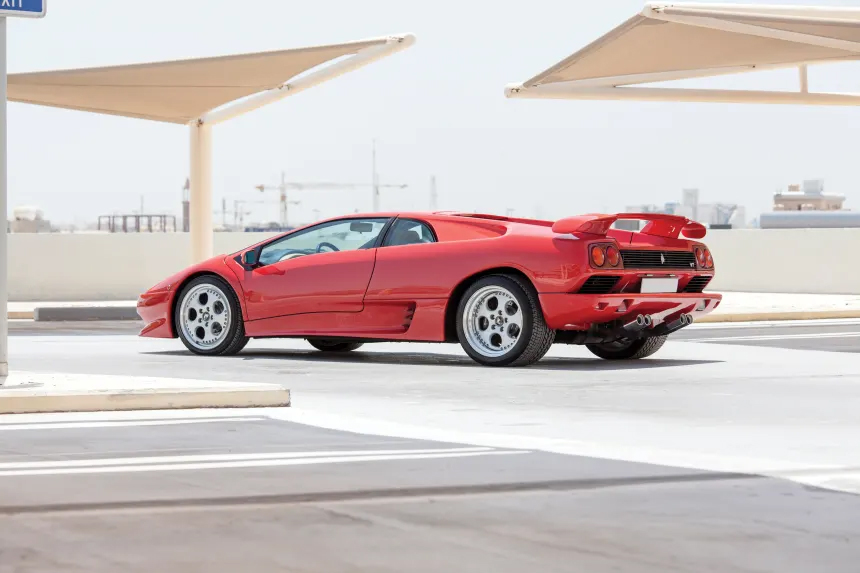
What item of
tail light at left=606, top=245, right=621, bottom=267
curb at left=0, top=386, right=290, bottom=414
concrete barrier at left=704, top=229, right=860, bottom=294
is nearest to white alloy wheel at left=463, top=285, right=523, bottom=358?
tail light at left=606, top=245, right=621, bottom=267

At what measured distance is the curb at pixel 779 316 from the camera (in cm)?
2089

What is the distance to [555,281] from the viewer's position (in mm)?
11297

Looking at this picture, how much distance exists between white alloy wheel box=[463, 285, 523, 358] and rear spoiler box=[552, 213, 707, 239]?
2.10 ft

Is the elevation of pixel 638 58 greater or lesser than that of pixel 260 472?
greater

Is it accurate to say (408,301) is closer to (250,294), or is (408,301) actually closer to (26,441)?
(250,294)

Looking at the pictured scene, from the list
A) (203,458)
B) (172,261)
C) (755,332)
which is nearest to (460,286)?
(203,458)

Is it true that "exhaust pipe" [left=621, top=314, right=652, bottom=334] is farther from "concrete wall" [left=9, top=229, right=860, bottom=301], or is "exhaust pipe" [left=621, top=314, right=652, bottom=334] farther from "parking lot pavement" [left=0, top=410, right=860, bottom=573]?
"concrete wall" [left=9, top=229, right=860, bottom=301]

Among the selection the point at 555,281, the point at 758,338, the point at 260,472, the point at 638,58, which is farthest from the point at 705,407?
the point at 638,58

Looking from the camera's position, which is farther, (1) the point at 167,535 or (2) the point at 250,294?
(2) the point at 250,294

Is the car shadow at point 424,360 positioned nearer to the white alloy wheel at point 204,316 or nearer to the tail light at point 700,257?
the white alloy wheel at point 204,316

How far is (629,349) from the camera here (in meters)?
13.1

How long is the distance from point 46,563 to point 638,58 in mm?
15603

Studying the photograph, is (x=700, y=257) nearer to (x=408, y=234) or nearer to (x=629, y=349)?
(x=629, y=349)

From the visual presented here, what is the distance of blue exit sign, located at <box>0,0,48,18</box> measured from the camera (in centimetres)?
883
